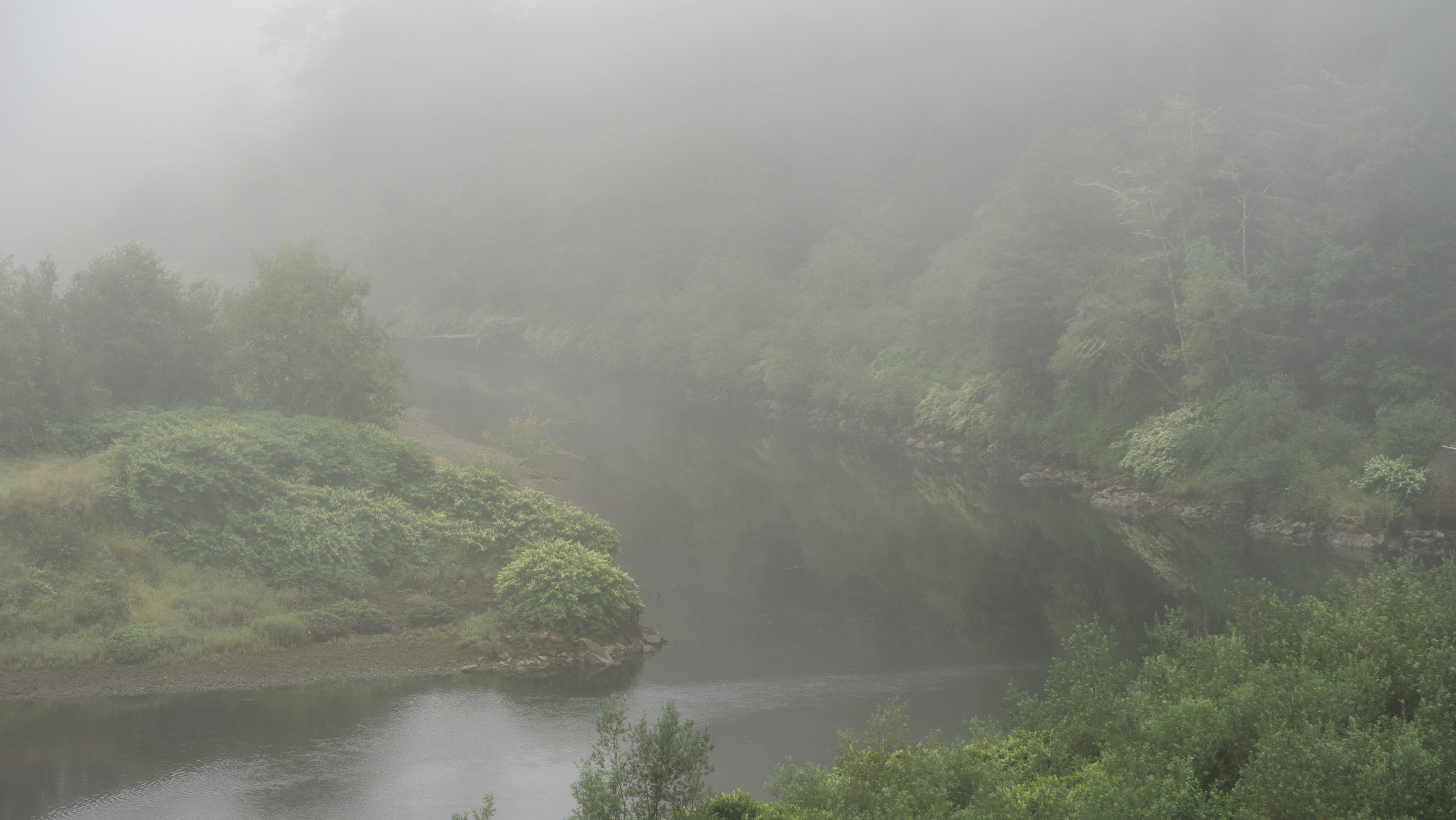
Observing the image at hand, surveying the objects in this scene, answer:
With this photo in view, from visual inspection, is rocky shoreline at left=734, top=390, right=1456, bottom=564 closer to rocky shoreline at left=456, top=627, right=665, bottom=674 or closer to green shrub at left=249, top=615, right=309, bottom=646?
rocky shoreline at left=456, top=627, right=665, bottom=674

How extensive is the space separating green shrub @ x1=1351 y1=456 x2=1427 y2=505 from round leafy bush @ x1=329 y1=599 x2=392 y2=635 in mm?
26973

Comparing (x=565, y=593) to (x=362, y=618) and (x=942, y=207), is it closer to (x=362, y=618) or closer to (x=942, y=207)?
(x=362, y=618)

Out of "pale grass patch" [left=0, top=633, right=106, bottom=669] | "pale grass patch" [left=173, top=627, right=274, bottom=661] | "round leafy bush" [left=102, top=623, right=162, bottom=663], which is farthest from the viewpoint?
"pale grass patch" [left=173, top=627, right=274, bottom=661]

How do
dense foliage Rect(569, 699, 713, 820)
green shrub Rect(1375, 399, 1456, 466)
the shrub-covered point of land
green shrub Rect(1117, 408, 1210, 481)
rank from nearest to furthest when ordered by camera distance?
dense foliage Rect(569, 699, 713, 820) < the shrub-covered point of land < green shrub Rect(1375, 399, 1456, 466) < green shrub Rect(1117, 408, 1210, 481)

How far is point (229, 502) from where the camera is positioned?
2125 cm

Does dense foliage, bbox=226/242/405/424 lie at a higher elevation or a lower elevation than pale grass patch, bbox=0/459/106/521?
higher

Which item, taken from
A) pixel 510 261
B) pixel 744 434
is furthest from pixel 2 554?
pixel 510 261

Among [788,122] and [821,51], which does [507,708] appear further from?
[821,51]

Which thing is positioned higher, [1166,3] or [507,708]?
[1166,3]

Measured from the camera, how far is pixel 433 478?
82.5ft

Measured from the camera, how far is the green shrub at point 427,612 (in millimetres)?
20156

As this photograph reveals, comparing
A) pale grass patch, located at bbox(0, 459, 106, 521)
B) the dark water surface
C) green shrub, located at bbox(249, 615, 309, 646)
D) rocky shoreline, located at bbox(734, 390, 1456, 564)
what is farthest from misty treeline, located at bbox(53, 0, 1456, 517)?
pale grass patch, located at bbox(0, 459, 106, 521)

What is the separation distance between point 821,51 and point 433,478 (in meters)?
71.3

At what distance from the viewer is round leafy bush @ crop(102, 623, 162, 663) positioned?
17172mm
